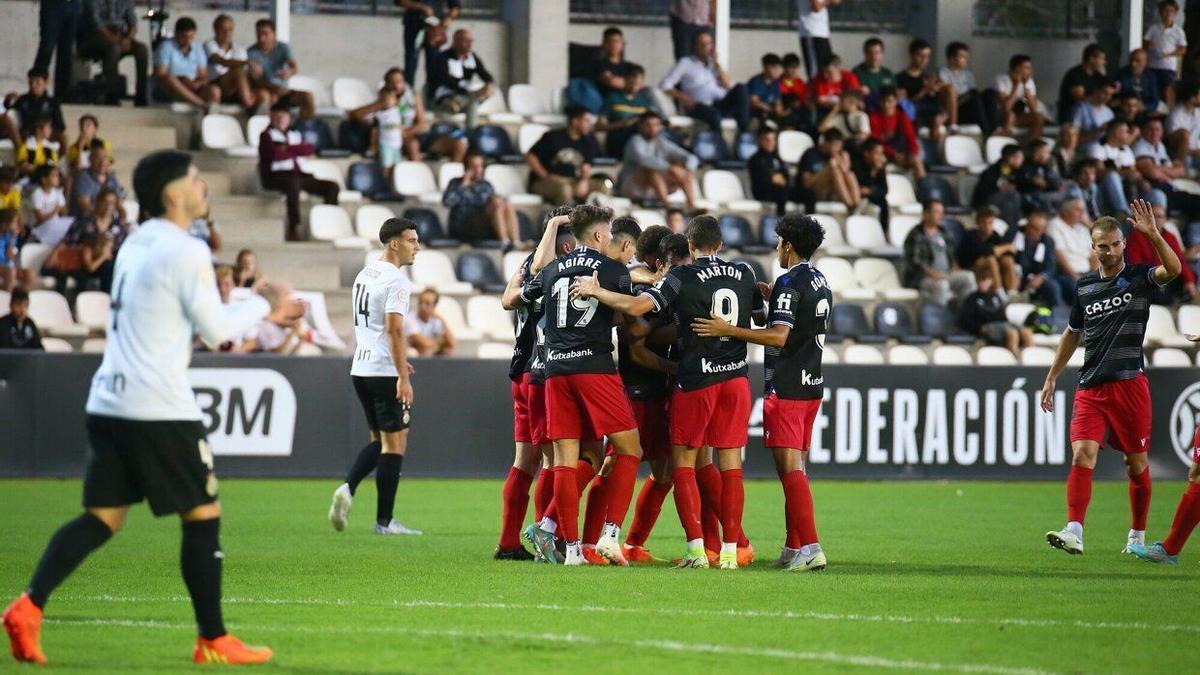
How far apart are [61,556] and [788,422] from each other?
4.83 m

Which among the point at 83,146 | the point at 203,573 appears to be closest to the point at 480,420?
the point at 83,146

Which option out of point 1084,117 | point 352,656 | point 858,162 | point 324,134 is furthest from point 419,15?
point 352,656

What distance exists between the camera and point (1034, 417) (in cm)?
1931

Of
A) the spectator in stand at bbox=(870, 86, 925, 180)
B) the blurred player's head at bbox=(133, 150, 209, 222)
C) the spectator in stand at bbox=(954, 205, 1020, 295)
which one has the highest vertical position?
the spectator in stand at bbox=(870, 86, 925, 180)

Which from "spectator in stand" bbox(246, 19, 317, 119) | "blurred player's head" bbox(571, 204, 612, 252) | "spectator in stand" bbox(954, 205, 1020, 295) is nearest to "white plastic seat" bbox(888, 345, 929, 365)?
"spectator in stand" bbox(954, 205, 1020, 295)

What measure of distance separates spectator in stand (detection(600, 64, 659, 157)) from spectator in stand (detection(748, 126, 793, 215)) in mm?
1611

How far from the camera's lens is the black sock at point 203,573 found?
644cm

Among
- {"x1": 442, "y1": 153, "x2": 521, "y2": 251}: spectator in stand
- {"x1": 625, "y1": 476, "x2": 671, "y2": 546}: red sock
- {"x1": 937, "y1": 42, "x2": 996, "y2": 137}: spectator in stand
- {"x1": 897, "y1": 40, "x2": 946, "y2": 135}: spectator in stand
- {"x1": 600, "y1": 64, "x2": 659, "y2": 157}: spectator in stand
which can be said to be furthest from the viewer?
{"x1": 937, "y1": 42, "x2": 996, "y2": 137}: spectator in stand

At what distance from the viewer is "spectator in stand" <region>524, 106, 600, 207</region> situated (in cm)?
2202

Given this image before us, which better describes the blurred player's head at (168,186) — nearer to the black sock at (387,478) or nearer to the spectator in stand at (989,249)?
the black sock at (387,478)

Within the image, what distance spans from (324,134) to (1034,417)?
9.88m

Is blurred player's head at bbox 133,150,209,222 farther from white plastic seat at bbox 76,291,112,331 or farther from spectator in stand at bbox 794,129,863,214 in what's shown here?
spectator in stand at bbox 794,129,863,214

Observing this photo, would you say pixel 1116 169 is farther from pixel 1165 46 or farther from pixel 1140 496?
pixel 1140 496

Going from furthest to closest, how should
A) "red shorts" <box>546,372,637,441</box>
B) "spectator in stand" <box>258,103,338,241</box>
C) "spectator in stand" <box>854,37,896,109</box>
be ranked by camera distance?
1. "spectator in stand" <box>854,37,896,109</box>
2. "spectator in stand" <box>258,103,338,241</box>
3. "red shorts" <box>546,372,637,441</box>
